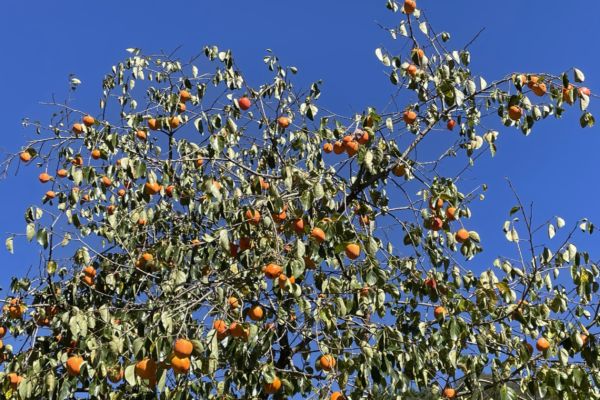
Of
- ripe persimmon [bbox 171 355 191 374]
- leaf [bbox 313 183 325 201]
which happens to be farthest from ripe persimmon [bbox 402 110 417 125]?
ripe persimmon [bbox 171 355 191 374]

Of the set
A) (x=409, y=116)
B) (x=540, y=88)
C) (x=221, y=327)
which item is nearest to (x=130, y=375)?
(x=221, y=327)

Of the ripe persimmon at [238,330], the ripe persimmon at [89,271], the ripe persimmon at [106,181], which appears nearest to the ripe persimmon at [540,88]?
the ripe persimmon at [238,330]

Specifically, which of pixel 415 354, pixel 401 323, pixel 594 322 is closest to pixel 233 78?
pixel 401 323

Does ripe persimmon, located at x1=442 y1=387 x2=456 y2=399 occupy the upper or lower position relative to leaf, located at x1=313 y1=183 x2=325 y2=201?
lower

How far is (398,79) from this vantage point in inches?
133

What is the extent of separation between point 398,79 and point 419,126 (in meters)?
0.31

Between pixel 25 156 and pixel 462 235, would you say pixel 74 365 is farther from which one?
pixel 462 235

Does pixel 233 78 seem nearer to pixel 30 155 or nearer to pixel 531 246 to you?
pixel 30 155

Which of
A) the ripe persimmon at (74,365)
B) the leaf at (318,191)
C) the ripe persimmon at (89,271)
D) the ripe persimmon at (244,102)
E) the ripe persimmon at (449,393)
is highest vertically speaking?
the ripe persimmon at (244,102)

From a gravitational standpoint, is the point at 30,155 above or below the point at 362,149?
above

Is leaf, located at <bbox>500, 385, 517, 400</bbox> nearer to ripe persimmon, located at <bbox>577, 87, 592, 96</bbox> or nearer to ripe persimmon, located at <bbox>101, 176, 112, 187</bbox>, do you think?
ripe persimmon, located at <bbox>577, 87, 592, 96</bbox>

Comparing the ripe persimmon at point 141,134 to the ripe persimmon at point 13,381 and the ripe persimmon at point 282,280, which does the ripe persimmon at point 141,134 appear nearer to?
→ the ripe persimmon at point 13,381

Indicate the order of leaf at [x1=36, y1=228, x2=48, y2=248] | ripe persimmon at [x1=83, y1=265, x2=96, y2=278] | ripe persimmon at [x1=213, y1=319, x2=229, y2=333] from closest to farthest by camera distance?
ripe persimmon at [x1=213, y1=319, x2=229, y2=333]
leaf at [x1=36, y1=228, x2=48, y2=248]
ripe persimmon at [x1=83, y1=265, x2=96, y2=278]

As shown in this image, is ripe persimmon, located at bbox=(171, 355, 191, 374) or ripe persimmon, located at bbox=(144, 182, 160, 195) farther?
ripe persimmon, located at bbox=(144, 182, 160, 195)
